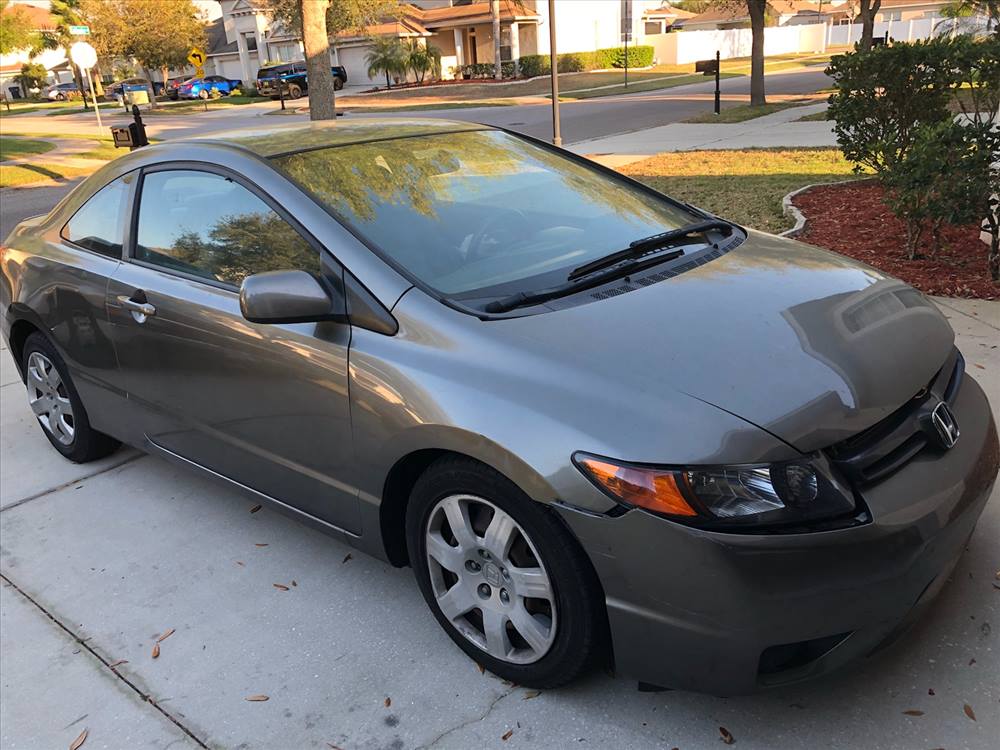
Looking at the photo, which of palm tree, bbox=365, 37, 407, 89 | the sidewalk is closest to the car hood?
the sidewalk

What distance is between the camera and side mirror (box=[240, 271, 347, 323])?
266 centimetres

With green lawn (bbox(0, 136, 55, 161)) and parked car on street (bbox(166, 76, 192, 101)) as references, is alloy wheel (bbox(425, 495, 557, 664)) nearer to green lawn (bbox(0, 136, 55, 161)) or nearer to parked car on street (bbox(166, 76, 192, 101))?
green lawn (bbox(0, 136, 55, 161))

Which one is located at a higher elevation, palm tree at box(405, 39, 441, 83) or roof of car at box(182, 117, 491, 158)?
palm tree at box(405, 39, 441, 83)

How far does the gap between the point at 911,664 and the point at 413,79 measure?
48272 millimetres

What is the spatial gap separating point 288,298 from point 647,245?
52.3 inches

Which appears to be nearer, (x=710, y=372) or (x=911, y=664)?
(x=710, y=372)

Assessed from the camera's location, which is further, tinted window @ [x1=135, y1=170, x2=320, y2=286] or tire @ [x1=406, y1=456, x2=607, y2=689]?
tinted window @ [x1=135, y1=170, x2=320, y2=286]

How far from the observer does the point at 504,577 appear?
2.49m

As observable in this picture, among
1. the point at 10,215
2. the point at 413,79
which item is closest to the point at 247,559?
the point at 10,215

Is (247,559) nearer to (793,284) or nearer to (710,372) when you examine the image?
(710,372)

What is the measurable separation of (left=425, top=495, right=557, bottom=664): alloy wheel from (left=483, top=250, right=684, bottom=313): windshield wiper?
61 cm

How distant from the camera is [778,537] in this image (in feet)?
6.64

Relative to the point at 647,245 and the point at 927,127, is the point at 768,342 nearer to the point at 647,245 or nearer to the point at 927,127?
the point at 647,245

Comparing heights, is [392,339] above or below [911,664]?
above
